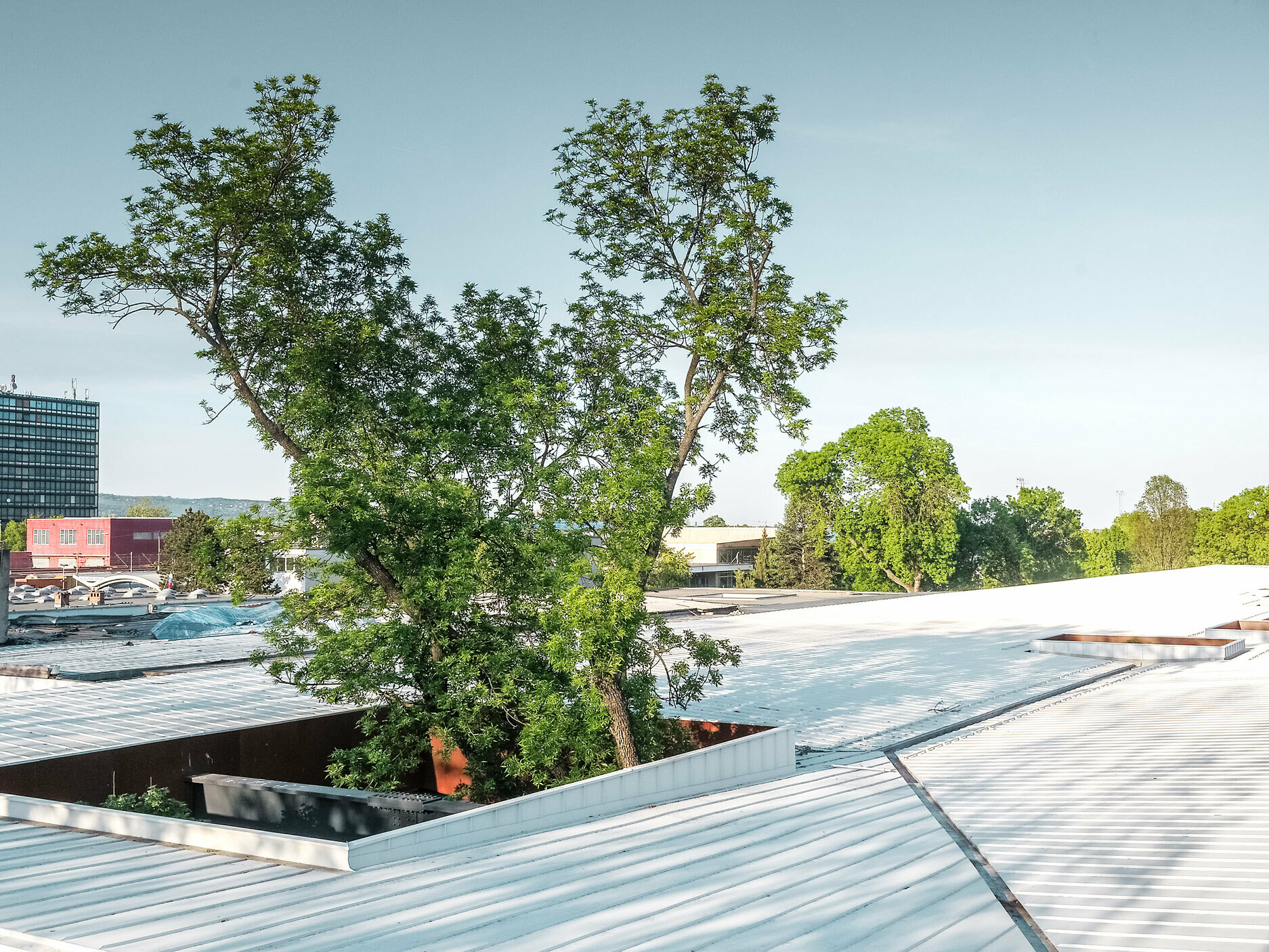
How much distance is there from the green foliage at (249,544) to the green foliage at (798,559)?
2088 inches

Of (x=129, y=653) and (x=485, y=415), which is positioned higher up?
(x=485, y=415)

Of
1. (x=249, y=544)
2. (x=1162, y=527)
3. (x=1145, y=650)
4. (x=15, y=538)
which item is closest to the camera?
(x=249, y=544)

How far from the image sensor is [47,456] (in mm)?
170125

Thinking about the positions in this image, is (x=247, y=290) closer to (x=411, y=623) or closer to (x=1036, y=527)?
(x=411, y=623)

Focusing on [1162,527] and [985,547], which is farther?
[1162,527]

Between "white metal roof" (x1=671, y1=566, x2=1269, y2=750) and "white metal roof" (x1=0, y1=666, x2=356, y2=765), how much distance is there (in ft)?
17.5

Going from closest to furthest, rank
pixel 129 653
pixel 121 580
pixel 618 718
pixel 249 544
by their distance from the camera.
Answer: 1. pixel 618 718
2. pixel 249 544
3. pixel 129 653
4. pixel 121 580

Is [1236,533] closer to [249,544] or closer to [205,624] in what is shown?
[205,624]

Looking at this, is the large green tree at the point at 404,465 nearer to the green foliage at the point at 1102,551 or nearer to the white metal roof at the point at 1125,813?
the white metal roof at the point at 1125,813

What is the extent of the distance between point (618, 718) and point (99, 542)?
9724cm

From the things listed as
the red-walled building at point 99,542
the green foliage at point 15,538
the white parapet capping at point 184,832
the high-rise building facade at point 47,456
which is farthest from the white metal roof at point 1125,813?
the high-rise building facade at point 47,456

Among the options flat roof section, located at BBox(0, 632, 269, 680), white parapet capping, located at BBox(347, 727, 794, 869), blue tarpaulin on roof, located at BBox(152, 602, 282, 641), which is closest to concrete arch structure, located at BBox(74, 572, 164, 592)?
blue tarpaulin on roof, located at BBox(152, 602, 282, 641)

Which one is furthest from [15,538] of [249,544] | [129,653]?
[249,544]

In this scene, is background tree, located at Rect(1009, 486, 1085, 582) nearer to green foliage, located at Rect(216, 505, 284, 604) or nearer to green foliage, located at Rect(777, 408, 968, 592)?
green foliage, located at Rect(777, 408, 968, 592)
